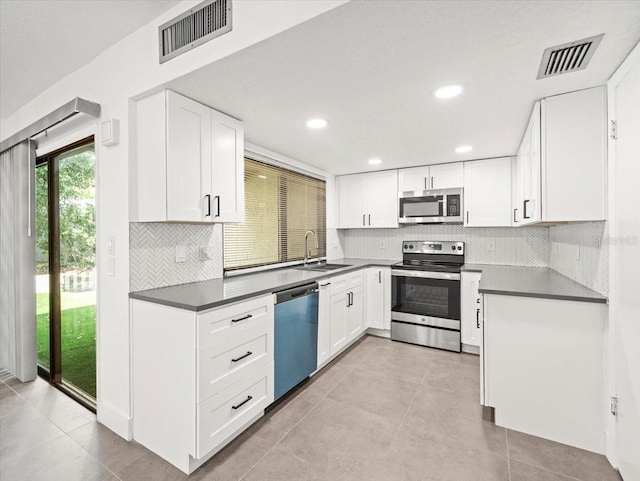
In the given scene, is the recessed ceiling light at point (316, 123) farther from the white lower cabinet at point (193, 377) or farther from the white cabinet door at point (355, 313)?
the white cabinet door at point (355, 313)

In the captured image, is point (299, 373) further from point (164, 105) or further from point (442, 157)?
point (442, 157)

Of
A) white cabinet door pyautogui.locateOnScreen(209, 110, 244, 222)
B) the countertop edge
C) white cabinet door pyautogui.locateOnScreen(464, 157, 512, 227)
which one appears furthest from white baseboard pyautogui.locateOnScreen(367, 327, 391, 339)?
white cabinet door pyautogui.locateOnScreen(209, 110, 244, 222)

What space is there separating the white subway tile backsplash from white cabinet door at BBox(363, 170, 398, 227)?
33 cm

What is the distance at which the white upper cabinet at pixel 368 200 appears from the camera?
4.22m

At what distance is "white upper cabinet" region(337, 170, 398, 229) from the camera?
4223 millimetres

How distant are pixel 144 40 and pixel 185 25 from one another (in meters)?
0.40

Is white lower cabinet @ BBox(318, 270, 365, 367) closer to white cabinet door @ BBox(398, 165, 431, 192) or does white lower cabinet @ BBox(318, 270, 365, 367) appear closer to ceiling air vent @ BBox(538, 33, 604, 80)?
white cabinet door @ BBox(398, 165, 431, 192)

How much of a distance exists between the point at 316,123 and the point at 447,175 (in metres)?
2.08

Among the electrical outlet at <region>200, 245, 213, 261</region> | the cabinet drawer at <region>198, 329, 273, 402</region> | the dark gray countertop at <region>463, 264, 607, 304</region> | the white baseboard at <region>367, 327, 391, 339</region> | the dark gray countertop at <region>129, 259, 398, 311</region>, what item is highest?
the electrical outlet at <region>200, 245, 213, 261</region>

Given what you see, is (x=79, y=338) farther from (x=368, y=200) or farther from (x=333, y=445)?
(x=368, y=200)

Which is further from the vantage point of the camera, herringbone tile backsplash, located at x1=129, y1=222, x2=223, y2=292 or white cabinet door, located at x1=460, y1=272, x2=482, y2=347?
white cabinet door, located at x1=460, y1=272, x2=482, y2=347

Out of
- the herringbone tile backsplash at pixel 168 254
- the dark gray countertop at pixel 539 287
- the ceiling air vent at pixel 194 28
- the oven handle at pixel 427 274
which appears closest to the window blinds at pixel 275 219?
the herringbone tile backsplash at pixel 168 254

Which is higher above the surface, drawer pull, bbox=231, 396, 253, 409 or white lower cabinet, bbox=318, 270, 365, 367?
white lower cabinet, bbox=318, 270, 365, 367

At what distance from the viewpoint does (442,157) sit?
3.61 metres
